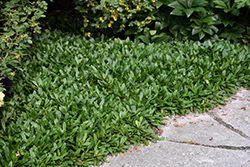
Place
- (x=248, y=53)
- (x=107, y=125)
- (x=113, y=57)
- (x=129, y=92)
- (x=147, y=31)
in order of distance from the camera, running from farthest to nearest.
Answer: (x=147, y=31), (x=248, y=53), (x=113, y=57), (x=129, y=92), (x=107, y=125)

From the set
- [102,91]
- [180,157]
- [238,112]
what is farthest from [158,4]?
[180,157]

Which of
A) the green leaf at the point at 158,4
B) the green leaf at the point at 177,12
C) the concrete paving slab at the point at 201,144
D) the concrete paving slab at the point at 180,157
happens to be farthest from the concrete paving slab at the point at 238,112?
the green leaf at the point at 158,4

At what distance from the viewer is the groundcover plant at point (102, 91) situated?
2318 mm

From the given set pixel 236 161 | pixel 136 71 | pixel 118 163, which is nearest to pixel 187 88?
pixel 136 71

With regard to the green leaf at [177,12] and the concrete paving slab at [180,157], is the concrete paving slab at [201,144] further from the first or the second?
the green leaf at [177,12]

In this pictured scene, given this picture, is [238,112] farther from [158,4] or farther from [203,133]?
[158,4]

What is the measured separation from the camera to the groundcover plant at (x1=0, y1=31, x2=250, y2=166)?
7.61 feet

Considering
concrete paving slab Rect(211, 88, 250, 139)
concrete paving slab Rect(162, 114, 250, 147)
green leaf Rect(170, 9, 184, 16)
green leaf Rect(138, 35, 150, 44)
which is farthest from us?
green leaf Rect(138, 35, 150, 44)

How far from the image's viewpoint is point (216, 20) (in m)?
4.09

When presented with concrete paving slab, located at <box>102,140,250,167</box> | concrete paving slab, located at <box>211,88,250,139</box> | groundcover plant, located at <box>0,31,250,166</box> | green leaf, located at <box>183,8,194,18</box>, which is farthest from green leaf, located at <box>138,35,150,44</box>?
concrete paving slab, located at <box>102,140,250,167</box>

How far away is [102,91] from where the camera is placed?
2.99m

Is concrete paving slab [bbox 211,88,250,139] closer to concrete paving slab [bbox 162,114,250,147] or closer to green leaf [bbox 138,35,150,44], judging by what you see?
concrete paving slab [bbox 162,114,250,147]

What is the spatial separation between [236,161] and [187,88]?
114cm

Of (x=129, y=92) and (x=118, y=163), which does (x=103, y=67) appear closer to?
(x=129, y=92)
